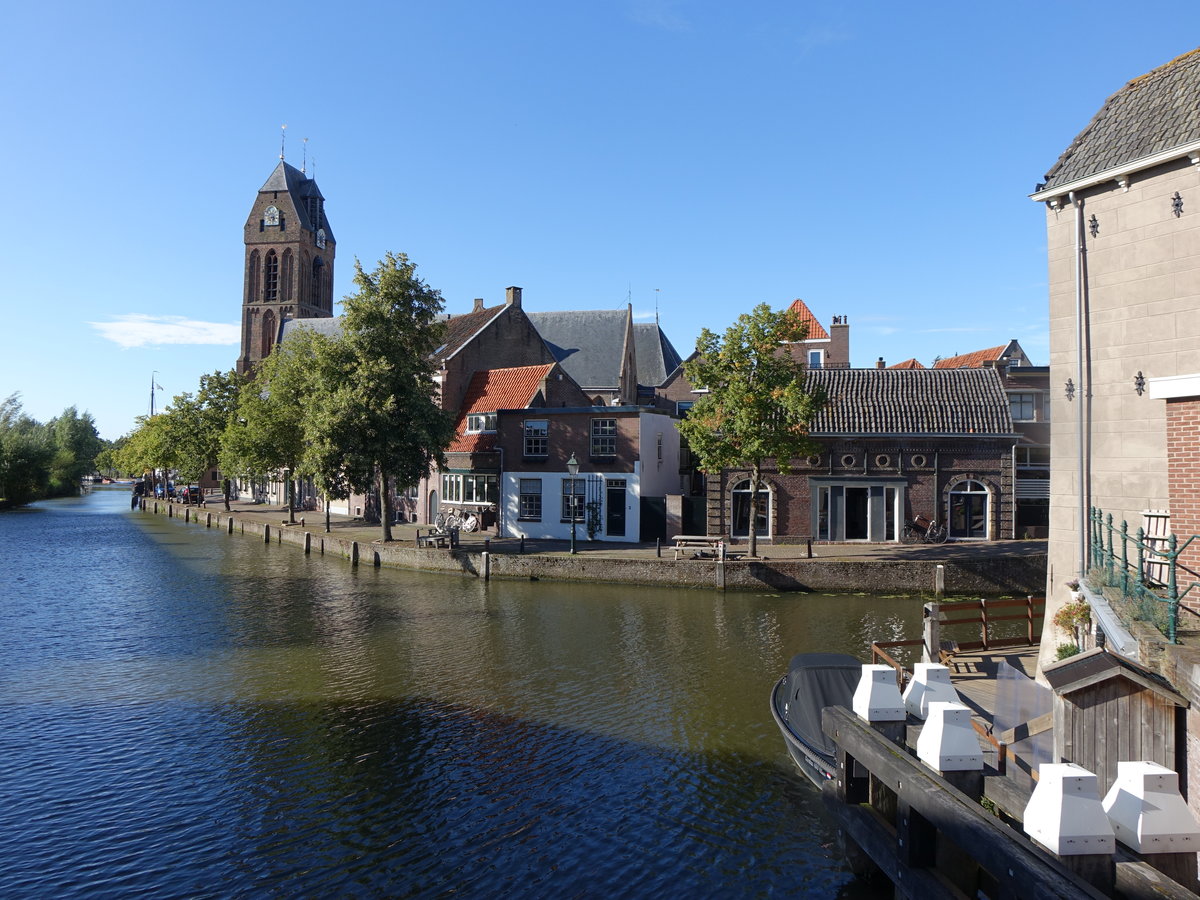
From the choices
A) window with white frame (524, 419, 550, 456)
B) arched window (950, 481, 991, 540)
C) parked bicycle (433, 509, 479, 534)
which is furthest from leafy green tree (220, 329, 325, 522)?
arched window (950, 481, 991, 540)

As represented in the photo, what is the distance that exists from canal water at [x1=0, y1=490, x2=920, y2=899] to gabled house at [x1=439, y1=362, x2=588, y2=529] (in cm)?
1332

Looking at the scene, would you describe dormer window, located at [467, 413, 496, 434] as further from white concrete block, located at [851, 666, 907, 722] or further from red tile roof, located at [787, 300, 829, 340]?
white concrete block, located at [851, 666, 907, 722]

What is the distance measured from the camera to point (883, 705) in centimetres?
753

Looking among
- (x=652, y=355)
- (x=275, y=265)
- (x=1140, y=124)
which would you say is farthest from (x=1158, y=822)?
(x=275, y=265)

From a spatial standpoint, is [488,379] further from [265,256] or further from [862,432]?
[265,256]

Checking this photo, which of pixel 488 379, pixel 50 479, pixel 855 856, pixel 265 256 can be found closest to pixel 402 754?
pixel 855 856

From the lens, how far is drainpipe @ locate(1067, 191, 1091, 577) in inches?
527

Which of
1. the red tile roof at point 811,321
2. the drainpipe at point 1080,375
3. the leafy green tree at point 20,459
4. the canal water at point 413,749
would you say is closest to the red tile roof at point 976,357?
the red tile roof at point 811,321

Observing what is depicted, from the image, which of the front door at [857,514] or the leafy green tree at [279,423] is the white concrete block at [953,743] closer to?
the front door at [857,514]

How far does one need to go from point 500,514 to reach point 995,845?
1271 inches

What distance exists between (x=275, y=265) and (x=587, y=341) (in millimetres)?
43940

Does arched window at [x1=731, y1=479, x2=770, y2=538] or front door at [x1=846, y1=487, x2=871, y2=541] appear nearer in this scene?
front door at [x1=846, y1=487, x2=871, y2=541]

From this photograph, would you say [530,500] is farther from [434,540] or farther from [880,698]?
[880,698]

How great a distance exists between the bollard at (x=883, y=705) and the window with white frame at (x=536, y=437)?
28382 mm
